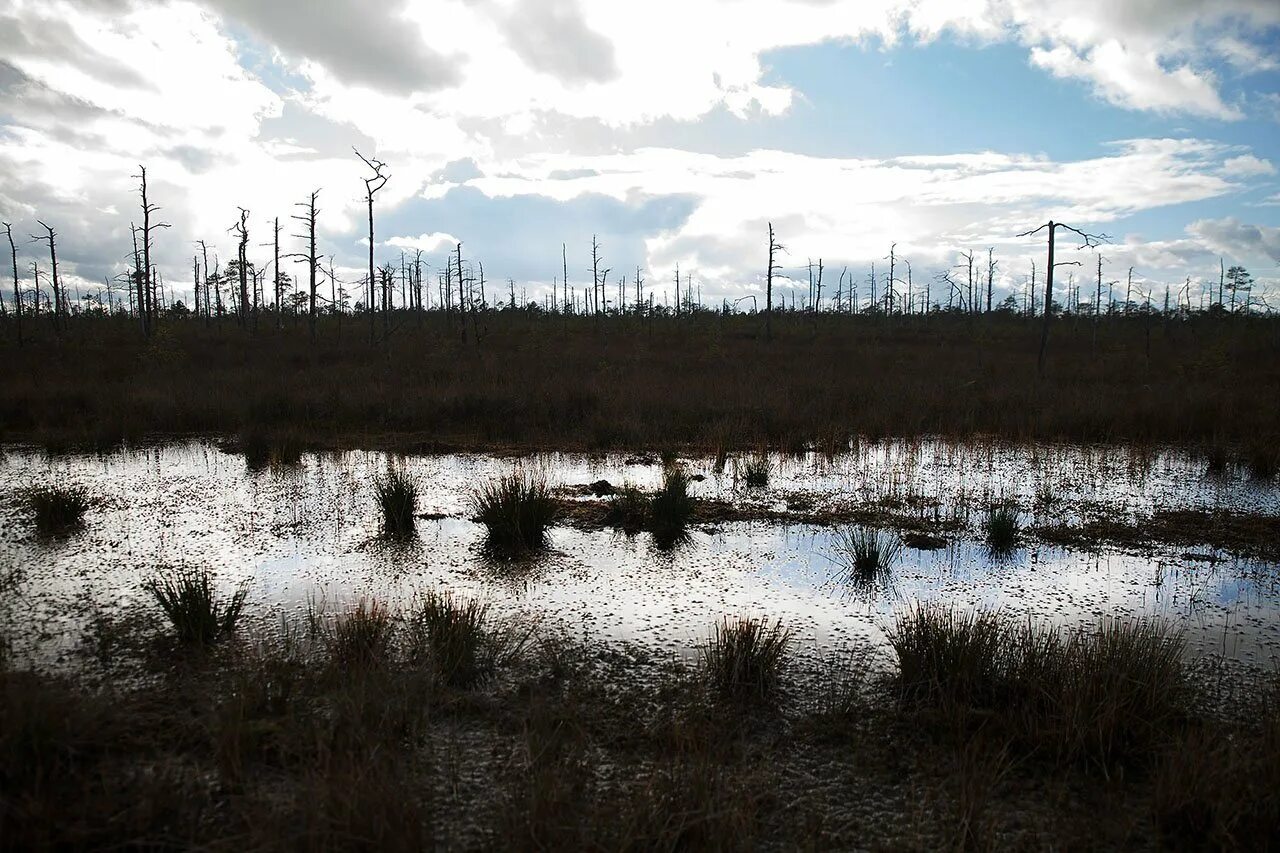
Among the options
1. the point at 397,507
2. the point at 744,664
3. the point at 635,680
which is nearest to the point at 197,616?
the point at 635,680

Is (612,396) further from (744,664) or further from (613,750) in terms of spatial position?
(613,750)

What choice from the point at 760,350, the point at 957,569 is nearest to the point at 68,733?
the point at 957,569

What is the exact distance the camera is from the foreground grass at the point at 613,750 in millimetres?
2492

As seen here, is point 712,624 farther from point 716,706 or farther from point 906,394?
point 906,394

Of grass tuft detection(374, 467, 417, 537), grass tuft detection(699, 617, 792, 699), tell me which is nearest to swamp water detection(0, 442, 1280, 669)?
grass tuft detection(374, 467, 417, 537)

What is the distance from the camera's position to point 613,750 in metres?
3.16

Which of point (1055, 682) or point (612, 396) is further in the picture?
point (612, 396)

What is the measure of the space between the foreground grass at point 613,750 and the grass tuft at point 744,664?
15 mm

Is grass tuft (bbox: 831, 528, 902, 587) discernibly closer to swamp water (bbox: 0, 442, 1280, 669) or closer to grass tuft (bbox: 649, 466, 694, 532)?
swamp water (bbox: 0, 442, 1280, 669)

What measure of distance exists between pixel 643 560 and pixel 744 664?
2.33 meters

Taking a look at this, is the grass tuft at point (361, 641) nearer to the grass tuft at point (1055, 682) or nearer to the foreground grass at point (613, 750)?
the foreground grass at point (613, 750)

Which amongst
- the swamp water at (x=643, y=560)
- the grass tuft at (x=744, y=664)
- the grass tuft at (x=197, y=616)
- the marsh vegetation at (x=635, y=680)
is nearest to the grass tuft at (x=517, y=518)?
the marsh vegetation at (x=635, y=680)

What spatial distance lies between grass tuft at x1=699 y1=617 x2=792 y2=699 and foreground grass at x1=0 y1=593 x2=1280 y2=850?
0.01 meters

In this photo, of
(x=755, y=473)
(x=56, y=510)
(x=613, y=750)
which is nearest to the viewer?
(x=613, y=750)
